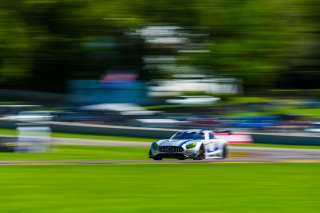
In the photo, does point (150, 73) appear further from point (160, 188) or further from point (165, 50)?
point (160, 188)

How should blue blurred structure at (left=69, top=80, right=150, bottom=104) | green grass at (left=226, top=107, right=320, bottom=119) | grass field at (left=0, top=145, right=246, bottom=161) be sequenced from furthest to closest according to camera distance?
blue blurred structure at (left=69, top=80, right=150, bottom=104) < green grass at (left=226, top=107, right=320, bottom=119) < grass field at (left=0, top=145, right=246, bottom=161)

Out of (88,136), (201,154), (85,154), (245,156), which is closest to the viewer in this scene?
(201,154)

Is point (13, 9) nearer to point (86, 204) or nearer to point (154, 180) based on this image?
point (154, 180)

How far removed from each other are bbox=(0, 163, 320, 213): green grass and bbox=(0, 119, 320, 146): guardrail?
449 inches

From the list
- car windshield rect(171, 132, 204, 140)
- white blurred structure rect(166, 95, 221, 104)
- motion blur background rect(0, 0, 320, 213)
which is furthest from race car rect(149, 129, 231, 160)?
white blurred structure rect(166, 95, 221, 104)

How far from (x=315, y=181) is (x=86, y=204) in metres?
5.36

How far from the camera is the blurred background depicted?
41469mm

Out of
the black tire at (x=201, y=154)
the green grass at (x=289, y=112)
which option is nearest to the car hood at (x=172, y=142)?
the black tire at (x=201, y=154)

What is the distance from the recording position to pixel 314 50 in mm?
46125

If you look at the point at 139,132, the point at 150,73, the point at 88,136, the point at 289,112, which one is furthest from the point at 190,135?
the point at 150,73

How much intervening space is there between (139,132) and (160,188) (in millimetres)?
18779

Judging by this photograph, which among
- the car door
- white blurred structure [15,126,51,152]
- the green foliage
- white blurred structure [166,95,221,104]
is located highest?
the green foliage

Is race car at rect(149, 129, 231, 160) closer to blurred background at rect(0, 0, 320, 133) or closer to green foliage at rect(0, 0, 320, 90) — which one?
blurred background at rect(0, 0, 320, 133)

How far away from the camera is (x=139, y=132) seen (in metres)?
31.0
